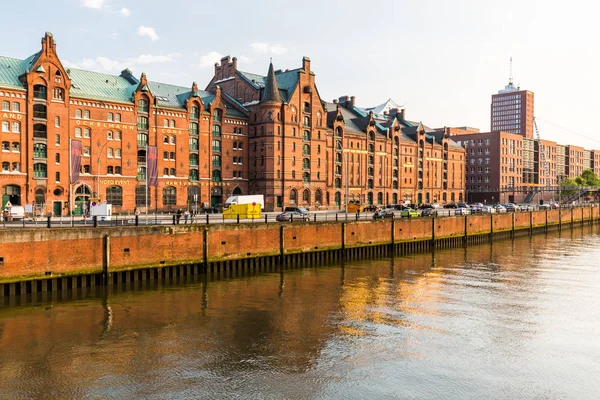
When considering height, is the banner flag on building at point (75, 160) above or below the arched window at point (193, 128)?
below

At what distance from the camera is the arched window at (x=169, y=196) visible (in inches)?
3238

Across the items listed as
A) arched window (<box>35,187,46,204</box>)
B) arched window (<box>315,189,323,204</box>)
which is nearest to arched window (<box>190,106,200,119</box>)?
arched window (<box>35,187,46,204</box>)

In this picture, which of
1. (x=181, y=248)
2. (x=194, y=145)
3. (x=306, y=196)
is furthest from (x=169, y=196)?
(x=181, y=248)

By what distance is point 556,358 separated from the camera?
77.8 feet

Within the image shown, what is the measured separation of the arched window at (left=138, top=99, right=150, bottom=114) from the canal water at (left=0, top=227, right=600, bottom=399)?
44793mm

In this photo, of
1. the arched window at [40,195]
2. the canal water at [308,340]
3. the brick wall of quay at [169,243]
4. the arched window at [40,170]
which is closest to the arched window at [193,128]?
the arched window at [40,170]

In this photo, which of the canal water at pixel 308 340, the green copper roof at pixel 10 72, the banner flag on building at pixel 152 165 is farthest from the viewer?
the green copper roof at pixel 10 72

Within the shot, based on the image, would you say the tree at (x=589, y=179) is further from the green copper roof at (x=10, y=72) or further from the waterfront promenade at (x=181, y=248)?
the green copper roof at (x=10, y=72)

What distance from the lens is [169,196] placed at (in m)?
82.8

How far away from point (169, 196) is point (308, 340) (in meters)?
61.0

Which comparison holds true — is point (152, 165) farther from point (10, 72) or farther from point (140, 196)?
point (10, 72)

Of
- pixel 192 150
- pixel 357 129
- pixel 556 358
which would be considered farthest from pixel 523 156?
pixel 556 358

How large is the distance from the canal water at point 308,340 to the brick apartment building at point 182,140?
27749 mm

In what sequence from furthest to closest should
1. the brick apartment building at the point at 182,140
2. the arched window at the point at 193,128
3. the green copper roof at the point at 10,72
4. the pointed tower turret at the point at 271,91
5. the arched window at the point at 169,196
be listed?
the pointed tower turret at the point at 271,91
the arched window at the point at 193,128
the arched window at the point at 169,196
the brick apartment building at the point at 182,140
the green copper roof at the point at 10,72
